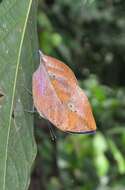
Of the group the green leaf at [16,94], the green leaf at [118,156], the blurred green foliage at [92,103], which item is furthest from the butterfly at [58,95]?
the green leaf at [118,156]

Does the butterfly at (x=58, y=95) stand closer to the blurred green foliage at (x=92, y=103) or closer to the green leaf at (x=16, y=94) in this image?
the green leaf at (x=16, y=94)

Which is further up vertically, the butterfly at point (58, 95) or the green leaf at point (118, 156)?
the butterfly at point (58, 95)

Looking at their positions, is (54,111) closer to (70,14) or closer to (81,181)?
(81,181)

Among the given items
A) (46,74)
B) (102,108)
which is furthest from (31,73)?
(102,108)

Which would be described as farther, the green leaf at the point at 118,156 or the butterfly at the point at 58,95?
the green leaf at the point at 118,156

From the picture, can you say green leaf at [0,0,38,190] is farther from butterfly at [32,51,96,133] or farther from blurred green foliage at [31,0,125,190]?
blurred green foliage at [31,0,125,190]
